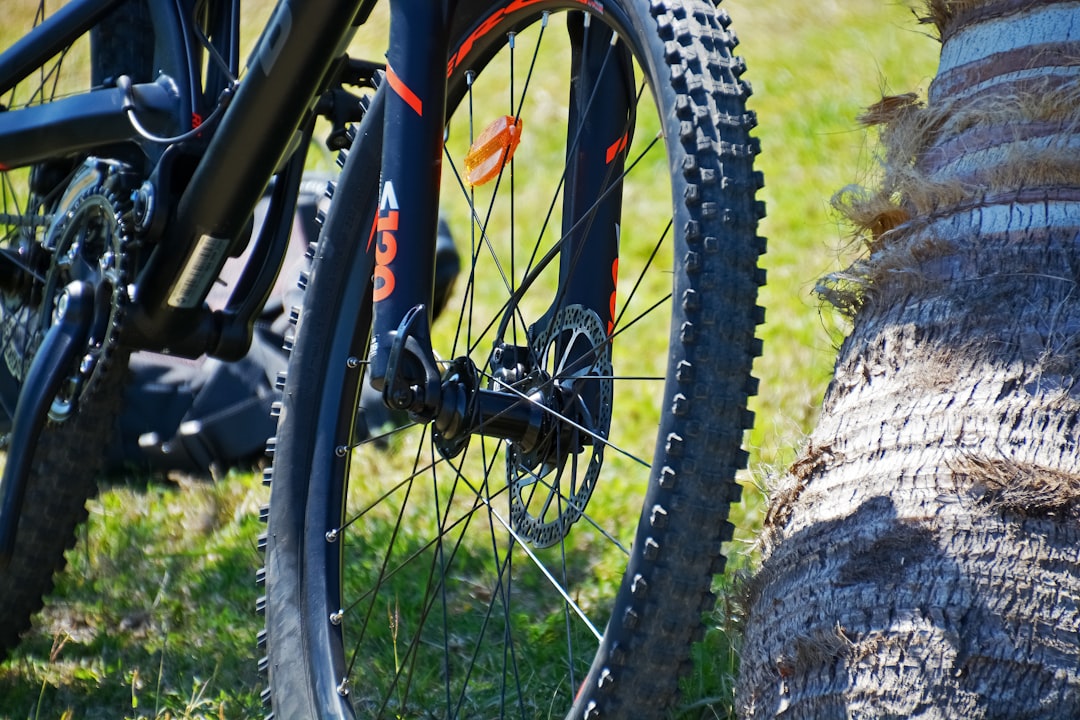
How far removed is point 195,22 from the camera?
236 cm

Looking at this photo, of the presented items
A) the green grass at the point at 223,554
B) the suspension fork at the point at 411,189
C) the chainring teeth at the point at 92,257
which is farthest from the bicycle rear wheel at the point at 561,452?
the chainring teeth at the point at 92,257

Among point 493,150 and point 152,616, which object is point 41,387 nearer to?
point 152,616

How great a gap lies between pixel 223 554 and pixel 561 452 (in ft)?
6.09

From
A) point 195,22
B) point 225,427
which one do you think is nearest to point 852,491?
point 195,22

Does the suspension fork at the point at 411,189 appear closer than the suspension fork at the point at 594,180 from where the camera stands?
Yes

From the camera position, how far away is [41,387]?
2289 millimetres

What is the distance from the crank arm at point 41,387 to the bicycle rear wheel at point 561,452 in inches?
16.9

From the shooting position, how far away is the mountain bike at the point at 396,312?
1.45 meters

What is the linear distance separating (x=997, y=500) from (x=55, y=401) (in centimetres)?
171

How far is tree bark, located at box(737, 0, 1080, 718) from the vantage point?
1.37 metres

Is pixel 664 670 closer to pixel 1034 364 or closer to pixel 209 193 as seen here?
pixel 1034 364

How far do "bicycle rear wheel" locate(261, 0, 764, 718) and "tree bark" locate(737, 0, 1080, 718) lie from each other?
0.59ft

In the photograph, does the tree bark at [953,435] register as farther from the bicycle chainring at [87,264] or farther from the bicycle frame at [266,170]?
the bicycle chainring at [87,264]

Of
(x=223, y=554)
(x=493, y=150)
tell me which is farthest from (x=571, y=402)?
(x=223, y=554)
